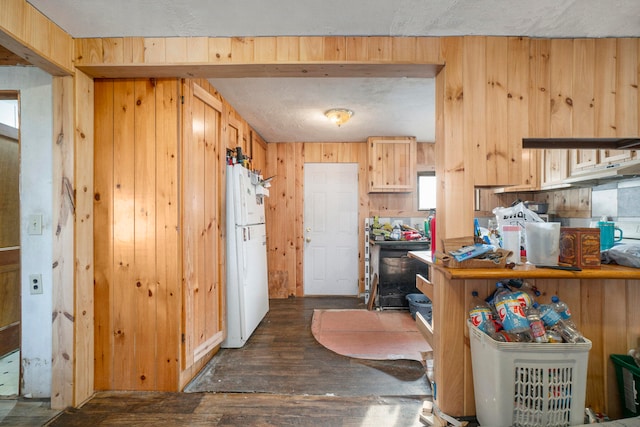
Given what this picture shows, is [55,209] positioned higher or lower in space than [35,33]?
lower

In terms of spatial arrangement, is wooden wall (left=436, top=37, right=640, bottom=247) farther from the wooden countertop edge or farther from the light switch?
the light switch

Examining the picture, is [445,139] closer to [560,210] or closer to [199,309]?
[199,309]

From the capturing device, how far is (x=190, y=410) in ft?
5.63

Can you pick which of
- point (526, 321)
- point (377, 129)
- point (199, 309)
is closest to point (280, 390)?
point (199, 309)

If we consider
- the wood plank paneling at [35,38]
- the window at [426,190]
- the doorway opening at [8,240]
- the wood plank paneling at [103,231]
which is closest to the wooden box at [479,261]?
the wood plank paneling at [103,231]

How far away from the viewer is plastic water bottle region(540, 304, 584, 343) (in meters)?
1.29

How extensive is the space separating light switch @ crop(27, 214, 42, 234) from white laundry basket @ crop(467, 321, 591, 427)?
2748 millimetres

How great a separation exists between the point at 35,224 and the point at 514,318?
287 centimetres

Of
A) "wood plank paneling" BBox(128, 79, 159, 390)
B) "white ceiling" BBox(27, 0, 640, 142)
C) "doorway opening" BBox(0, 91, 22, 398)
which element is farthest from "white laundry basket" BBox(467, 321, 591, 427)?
"doorway opening" BBox(0, 91, 22, 398)

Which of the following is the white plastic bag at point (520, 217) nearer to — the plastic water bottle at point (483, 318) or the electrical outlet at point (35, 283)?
the plastic water bottle at point (483, 318)

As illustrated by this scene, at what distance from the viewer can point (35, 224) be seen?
6.00 feet

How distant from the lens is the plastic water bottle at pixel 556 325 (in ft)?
4.24

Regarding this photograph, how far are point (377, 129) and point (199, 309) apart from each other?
2870 millimetres

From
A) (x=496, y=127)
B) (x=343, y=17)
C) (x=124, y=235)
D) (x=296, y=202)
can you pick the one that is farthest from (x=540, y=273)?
(x=296, y=202)
